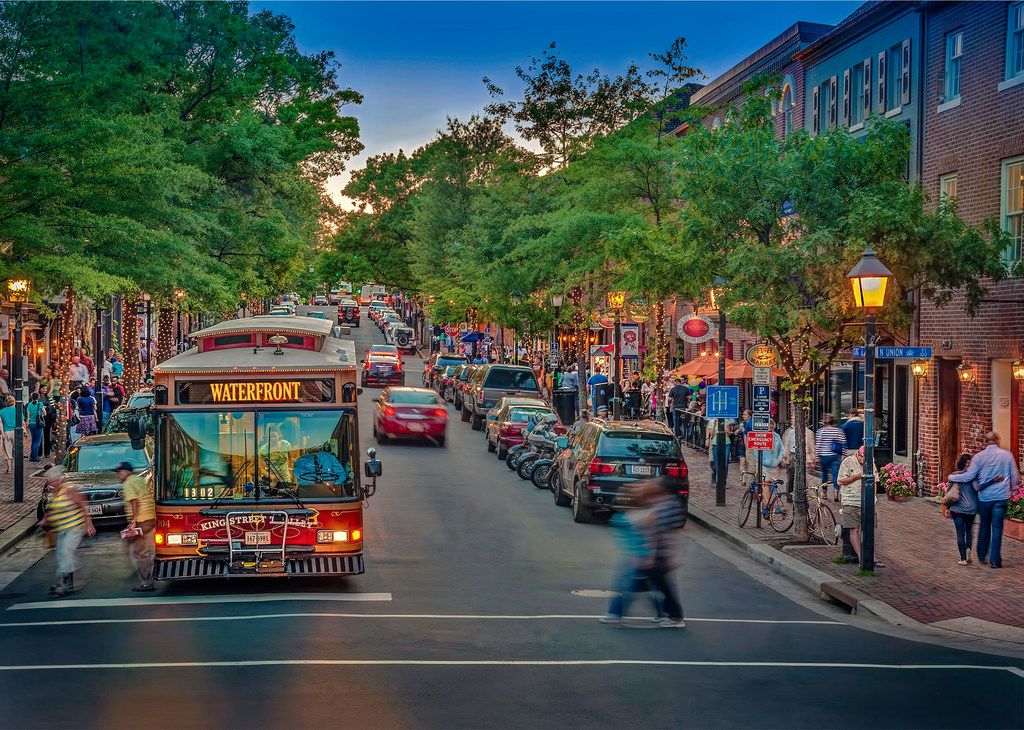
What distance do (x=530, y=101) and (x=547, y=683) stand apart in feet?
118

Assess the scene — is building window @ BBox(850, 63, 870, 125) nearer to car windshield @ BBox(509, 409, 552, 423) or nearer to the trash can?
car windshield @ BBox(509, 409, 552, 423)

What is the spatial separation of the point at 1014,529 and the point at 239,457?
42.0 feet

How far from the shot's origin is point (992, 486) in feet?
57.7

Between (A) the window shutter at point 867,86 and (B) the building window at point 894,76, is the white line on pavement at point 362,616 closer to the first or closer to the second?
(B) the building window at point 894,76

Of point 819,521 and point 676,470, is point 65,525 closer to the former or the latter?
point 676,470

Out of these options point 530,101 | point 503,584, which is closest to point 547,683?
point 503,584

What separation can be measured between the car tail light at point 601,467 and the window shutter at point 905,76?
1218 centimetres

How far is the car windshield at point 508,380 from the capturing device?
137 ft

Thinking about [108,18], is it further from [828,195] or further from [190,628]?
[190,628]

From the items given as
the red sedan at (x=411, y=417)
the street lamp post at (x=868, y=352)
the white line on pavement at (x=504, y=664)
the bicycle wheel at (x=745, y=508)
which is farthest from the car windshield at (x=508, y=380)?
the white line on pavement at (x=504, y=664)

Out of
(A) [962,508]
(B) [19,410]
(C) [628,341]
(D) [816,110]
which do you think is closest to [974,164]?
(A) [962,508]

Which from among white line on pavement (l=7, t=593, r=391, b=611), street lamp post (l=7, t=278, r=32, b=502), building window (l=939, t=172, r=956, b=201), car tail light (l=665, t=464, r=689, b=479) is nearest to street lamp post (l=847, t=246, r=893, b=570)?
car tail light (l=665, t=464, r=689, b=479)

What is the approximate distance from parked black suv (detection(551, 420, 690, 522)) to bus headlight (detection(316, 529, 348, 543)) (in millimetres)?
7756

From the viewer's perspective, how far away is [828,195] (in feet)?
65.2
